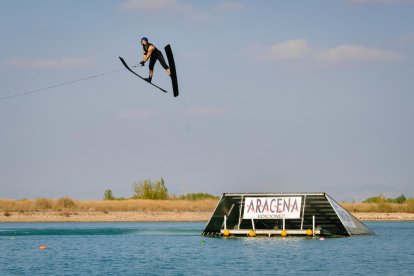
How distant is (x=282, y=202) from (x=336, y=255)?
8.02 meters

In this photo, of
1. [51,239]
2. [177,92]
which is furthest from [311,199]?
[177,92]

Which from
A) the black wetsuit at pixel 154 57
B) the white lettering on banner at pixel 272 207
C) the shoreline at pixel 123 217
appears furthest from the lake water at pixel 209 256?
the shoreline at pixel 123 217

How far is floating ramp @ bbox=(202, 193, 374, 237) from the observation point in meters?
51.8

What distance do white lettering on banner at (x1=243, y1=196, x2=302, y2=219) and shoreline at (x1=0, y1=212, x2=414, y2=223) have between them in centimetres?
4820

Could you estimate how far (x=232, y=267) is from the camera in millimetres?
39188

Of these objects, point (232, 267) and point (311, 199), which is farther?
point (311, 199)

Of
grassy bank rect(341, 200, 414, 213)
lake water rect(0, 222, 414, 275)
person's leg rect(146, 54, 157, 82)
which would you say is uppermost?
grassy bank rect(341, 200, 414, 213)

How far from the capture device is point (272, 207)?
171 ft

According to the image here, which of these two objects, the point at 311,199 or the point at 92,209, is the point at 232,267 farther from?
the point at 92,209

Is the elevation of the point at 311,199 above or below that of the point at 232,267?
above

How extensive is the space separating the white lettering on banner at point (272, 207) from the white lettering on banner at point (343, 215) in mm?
2447

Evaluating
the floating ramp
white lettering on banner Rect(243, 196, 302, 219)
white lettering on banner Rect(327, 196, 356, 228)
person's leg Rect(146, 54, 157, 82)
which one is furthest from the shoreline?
person's leg Rect(146, 54, 157, 82)

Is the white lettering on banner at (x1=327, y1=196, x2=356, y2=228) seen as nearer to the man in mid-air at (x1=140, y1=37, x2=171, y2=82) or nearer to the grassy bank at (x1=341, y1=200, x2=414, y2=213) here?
the man in mid-air at (x1=140, y1=37, x2=171, y2=82)

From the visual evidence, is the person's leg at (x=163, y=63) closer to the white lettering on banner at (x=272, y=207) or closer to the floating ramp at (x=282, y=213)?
the floating ramp at (x=282, y=213)
